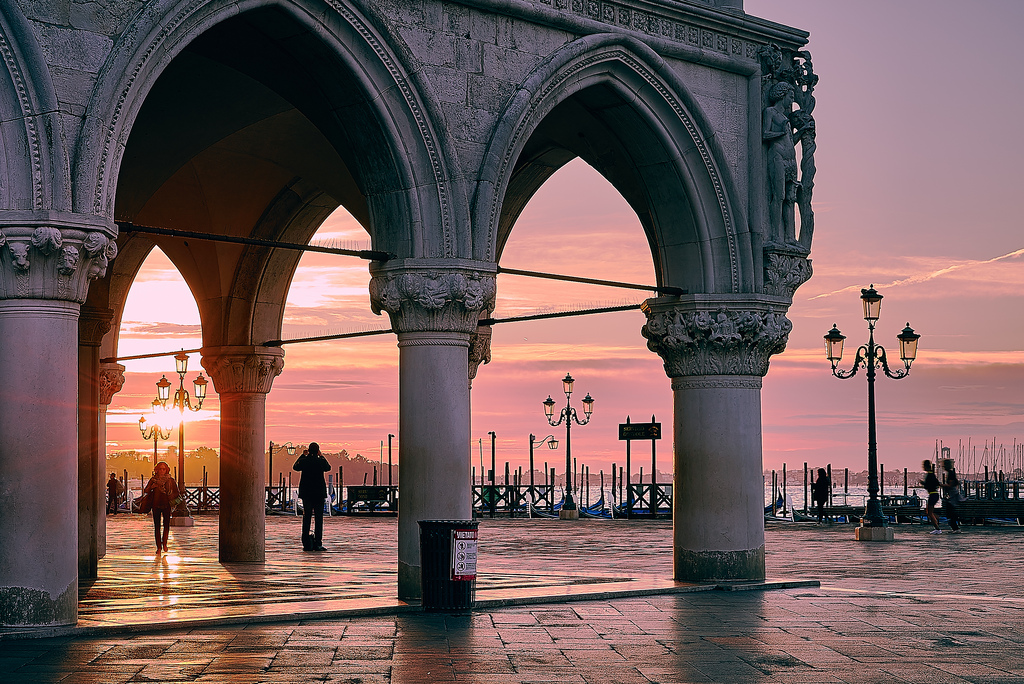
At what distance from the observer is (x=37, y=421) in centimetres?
960

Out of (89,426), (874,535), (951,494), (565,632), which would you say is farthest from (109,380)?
(951,494)

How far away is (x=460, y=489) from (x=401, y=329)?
1.47 metres

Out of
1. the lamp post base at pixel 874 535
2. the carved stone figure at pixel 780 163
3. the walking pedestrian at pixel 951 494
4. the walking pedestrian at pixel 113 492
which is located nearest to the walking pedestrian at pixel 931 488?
the walking pedestrian at pixel 951 494

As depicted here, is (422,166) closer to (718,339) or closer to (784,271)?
(718,339)

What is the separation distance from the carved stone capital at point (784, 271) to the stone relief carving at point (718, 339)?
27 centimetres

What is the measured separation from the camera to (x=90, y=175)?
386 inches

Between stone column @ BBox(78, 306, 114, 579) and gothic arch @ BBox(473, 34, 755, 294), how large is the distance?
5.64m

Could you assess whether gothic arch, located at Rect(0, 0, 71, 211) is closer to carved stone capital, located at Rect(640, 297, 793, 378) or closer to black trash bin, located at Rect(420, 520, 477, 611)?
black trash bin, located at Rect(420, 520, 477, 611)

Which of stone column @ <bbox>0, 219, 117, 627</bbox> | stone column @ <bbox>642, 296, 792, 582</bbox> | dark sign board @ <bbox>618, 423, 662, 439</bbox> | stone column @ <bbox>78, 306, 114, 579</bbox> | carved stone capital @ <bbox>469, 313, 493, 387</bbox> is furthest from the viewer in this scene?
dark sign board @ <bbox>618, 423, 662, 439</bbox>

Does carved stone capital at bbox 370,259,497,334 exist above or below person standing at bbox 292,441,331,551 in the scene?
above

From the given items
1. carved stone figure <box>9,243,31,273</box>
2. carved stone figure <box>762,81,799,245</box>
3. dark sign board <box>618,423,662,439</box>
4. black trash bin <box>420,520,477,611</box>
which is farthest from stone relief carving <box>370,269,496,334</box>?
dark sign board <box>618,423,662,439</box>

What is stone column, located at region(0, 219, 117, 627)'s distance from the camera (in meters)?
9.48

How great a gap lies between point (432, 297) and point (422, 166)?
1.13m

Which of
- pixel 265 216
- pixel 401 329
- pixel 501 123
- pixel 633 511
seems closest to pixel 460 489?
pixel 401 329
